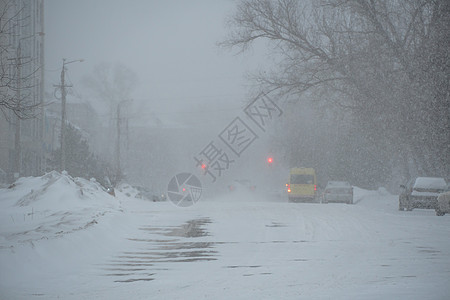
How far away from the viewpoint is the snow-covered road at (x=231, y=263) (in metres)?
7.61

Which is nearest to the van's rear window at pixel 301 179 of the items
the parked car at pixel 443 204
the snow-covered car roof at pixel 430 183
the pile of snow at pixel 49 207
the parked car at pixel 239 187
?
the parked car at pixel 239 187

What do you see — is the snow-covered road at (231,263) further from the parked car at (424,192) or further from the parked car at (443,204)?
the parked car at (424,192)

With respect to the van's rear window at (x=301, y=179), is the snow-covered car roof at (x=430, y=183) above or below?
above

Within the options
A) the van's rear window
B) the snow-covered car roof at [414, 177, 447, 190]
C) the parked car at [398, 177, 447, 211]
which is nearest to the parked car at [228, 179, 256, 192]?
the van's rear window

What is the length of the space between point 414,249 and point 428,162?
73.4 ft

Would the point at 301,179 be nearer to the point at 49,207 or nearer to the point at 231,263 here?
the point at 49,207

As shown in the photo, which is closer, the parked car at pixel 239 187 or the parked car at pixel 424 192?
the parked car at pixel 424 192

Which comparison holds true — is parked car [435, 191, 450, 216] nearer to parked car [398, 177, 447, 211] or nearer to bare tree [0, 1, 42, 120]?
parked car [398, 177, 447, 211]

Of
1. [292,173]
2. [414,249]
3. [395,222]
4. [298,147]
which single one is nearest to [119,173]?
[292,173]

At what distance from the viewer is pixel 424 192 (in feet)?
76.0

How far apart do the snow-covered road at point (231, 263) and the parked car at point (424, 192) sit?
21.7 ft

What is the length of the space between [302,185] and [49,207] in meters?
22.1

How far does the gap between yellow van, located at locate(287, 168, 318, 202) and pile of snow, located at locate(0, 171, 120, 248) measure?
16.7 metres

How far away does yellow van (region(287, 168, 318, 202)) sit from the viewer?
37.1m
